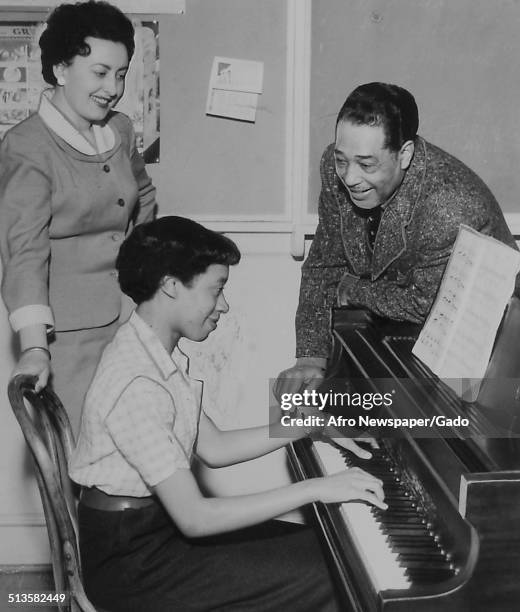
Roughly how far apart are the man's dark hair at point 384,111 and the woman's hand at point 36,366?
0.81 metres

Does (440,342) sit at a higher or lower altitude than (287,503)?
higher

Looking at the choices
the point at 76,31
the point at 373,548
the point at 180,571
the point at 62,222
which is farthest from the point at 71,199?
the point at 373,548

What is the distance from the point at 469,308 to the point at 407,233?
19.9 inches

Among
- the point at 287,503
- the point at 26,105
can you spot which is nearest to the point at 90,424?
the point at 287,503

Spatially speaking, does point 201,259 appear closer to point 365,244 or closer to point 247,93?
point 365,244

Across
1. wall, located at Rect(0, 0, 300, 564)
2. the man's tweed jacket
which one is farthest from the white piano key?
wall, located at Rect(0, 0, 300, 564)

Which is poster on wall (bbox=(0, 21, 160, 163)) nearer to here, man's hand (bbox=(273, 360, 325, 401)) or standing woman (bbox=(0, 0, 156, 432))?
standing woman (bbox=(0, 0, 156, 432))

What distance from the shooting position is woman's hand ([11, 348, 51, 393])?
173 cm

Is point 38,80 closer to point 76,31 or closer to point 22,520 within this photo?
point 76,31

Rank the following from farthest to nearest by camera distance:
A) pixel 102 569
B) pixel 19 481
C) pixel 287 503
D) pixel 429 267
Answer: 1. pixel 19 481
2. pixel 429 267
3. pixel 102 569
4. pixel 287 503

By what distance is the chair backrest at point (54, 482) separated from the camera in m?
1.56

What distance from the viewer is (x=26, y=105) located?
9.05 ft

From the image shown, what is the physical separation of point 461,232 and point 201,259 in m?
0.51

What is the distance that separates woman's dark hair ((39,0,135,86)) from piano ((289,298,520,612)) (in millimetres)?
929
